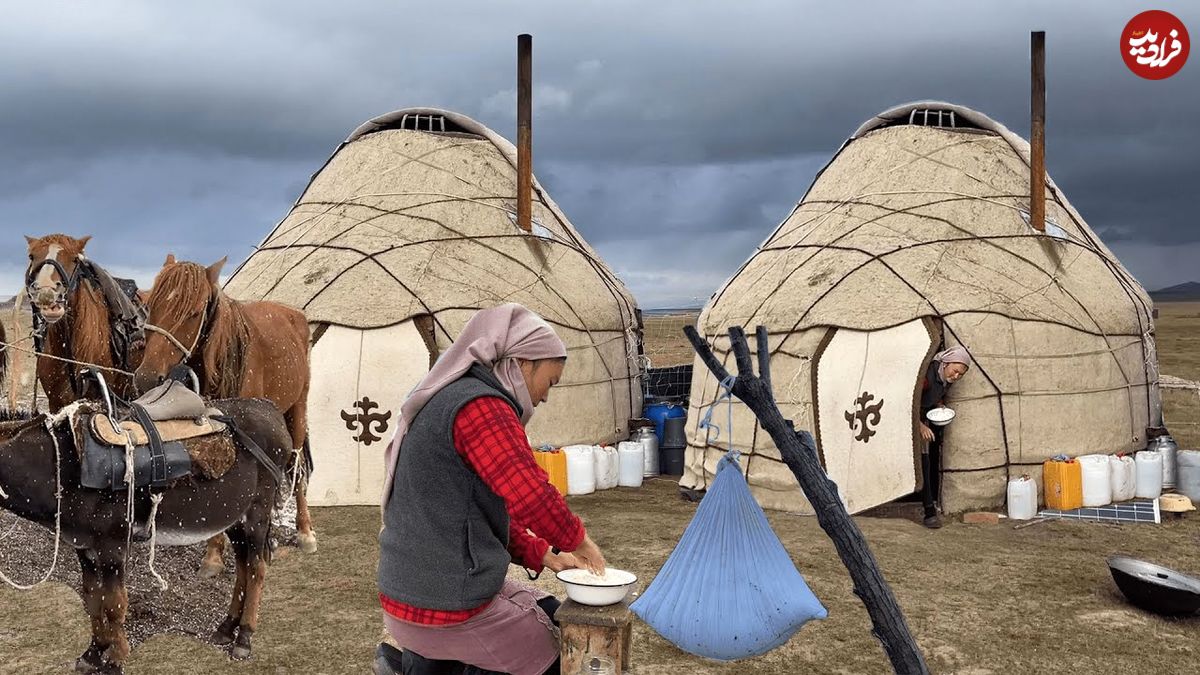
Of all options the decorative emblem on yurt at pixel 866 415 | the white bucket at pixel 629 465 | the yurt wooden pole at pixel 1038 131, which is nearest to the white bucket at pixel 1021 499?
the decorative emblem on yurt at pixel 866 415

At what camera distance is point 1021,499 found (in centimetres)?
862

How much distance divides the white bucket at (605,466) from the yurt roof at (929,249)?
1789 mm

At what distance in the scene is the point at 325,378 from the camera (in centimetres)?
917

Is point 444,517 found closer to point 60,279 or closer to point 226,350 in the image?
point 226,350

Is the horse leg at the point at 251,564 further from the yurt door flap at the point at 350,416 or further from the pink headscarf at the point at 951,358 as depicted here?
the pink headscarf at the point at 951,358

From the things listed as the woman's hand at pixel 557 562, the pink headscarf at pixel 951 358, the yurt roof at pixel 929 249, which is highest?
the yurt roof at pixel 929 249

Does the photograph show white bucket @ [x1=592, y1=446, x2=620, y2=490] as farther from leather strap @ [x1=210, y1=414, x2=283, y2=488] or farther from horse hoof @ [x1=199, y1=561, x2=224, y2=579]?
leather strap @ [x1=210, y1=414, x2=283, y2=488]

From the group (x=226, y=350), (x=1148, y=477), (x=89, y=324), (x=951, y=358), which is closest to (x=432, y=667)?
(x=226, y=350)

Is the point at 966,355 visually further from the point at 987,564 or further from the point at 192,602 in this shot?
the point at 192,602

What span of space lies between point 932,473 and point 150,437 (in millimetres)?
6911

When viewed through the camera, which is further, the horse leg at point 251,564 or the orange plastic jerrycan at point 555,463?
the orange plastic jerrycan at point 555,463

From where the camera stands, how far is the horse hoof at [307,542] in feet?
23.9

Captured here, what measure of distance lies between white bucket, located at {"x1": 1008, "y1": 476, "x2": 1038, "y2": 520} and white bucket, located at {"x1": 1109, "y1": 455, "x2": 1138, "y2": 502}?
0.94 meters

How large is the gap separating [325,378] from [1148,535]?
7.50 meters
